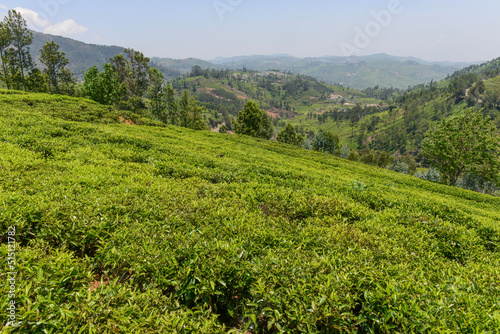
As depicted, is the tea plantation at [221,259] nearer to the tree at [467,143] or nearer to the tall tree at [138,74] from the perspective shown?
the tree at [467,143]

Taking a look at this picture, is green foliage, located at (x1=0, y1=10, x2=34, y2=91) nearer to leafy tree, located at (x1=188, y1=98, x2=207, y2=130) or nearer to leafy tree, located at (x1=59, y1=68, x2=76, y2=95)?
leafy tree, located at (x1=59, y1=68, x2=76, y2=95)

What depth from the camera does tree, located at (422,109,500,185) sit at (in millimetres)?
24859

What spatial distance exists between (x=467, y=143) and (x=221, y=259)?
3453 centimetres

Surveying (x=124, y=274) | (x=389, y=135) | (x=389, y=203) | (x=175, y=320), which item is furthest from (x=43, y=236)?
(x=389, y=135)

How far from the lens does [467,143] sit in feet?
84.2

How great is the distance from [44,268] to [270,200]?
5.83 m

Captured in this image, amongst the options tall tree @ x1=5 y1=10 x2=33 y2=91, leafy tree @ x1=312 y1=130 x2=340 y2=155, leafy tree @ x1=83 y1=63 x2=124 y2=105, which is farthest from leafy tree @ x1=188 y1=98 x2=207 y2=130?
leafy tree @ x1=312 y1=130 x2=340 y2=155

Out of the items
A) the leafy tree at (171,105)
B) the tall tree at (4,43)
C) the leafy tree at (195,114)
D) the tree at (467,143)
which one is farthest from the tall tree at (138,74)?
the tree at (467,143)

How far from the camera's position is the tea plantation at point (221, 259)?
327 cm

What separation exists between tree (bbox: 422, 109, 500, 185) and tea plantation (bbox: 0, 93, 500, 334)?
24.6m

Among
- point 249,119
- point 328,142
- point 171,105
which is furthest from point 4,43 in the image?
point 328,142

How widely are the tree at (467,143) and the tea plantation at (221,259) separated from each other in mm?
24649

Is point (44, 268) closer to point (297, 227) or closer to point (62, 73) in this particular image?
point (297, 227)

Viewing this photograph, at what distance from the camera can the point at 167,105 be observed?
58.7 m
